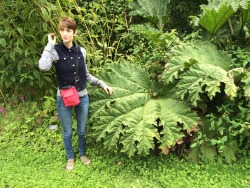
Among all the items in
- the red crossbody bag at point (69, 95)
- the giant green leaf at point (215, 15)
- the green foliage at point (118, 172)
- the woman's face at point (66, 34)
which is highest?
the giant green leaf at point (215, 15)

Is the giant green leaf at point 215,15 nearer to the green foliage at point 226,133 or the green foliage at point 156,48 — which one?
the green foliage at point 156,48

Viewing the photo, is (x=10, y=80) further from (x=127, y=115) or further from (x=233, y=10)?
(x=233, y=10)

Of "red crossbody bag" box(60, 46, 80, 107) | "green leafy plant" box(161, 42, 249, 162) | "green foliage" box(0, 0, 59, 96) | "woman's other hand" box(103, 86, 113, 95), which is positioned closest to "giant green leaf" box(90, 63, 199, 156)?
"woman's other hand" box(103, 86, 113, 95)

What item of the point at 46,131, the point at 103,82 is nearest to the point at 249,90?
the point at 103,82

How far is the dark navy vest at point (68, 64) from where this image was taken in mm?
2926

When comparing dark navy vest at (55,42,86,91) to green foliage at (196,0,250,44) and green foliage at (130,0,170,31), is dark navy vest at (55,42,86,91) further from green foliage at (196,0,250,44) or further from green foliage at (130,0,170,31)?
green foliage at (130,0,170,31)

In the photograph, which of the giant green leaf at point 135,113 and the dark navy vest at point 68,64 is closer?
the dark navy vest at point 68,64

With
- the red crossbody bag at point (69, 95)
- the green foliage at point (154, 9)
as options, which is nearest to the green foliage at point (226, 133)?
the red crossbody bag at point (69, 95)

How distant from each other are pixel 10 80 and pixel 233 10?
2713 millimetres

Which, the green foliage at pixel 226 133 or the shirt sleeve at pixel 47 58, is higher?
the shirt sleeve at pixel 47 58

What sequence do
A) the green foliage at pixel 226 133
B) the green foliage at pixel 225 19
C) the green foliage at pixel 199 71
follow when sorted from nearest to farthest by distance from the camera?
the green foliage at pixel 199 71, the green foliage at pixel 226 133, the green foliage at pixel 225 19

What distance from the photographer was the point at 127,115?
3.35 meters

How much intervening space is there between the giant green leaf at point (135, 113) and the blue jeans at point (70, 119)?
0.46 feet

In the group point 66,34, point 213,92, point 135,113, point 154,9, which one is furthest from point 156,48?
point 66,34
